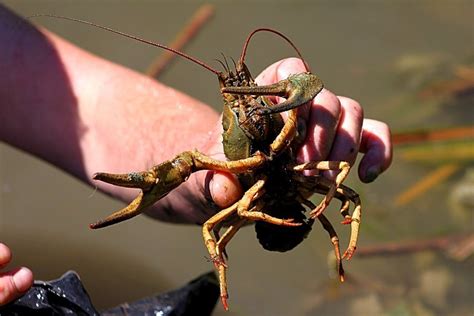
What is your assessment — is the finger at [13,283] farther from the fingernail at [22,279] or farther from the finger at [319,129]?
the finger at [319,129]

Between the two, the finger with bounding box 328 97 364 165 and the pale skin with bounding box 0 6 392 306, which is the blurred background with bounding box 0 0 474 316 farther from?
the finger with bounding box 328 97 364 165

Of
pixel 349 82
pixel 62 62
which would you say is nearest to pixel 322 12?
pixel 349 82

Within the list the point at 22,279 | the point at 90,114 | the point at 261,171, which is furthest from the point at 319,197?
the point at 22,279

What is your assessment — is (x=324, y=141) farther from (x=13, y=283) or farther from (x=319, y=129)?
(x=13, y=283)

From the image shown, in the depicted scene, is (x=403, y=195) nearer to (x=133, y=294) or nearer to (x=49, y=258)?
(x=133, y=294)

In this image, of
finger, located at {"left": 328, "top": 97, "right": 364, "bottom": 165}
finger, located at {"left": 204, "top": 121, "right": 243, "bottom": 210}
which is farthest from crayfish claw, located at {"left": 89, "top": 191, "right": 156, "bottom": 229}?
finger, located at {"left": 328, "top": 97, "right": 364, "bottom": 165}

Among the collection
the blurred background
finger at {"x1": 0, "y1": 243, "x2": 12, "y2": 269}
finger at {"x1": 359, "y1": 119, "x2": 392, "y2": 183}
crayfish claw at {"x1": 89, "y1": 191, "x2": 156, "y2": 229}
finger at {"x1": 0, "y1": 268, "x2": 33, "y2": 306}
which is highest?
crayfish claw at {"x1": 89, "y1": 191, "x2": 156, "y2": 229}
